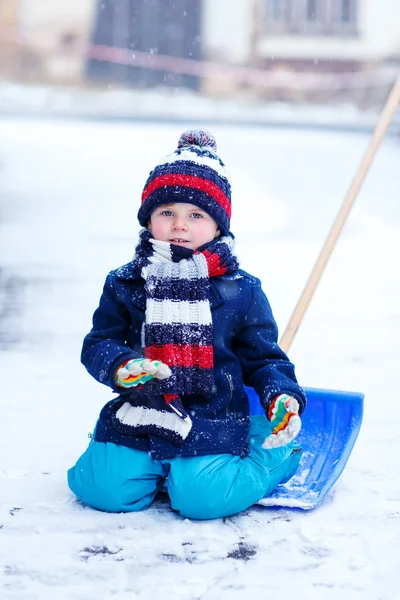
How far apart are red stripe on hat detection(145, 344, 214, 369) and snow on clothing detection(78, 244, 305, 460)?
54 mm

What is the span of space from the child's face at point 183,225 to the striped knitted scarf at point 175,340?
5 centimetres

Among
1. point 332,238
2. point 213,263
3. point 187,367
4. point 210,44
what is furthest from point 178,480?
point 210,44

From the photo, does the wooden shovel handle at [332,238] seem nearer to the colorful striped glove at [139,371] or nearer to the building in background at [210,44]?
the colorful striped glove at [139,371]

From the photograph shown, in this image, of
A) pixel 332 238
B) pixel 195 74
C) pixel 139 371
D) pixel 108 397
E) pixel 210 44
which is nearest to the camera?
pixel 139 371

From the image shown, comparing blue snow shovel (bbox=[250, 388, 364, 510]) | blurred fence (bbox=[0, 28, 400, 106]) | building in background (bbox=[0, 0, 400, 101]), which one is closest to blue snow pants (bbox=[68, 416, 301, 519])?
blue snow shovel (bbox=[250, 388, 364, 510])

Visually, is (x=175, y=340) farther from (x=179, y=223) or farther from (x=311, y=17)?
(x=311, y=17)

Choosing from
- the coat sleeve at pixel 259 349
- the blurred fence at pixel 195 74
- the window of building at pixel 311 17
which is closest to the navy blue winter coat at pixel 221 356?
the coat sleeve at pixel 259 349

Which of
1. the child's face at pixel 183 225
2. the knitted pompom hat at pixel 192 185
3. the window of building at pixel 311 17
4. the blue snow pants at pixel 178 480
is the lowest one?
the blue snow pants at pixel 178 480

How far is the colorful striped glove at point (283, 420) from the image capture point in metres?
2.12

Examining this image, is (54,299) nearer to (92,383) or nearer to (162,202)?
(92,383)

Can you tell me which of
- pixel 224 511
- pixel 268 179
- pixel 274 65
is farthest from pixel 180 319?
pixel 274 65

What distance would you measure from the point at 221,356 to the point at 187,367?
0.13 meters

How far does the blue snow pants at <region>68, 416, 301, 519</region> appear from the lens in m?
2.23

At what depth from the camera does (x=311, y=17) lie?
83.8 ft
